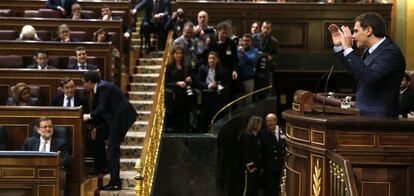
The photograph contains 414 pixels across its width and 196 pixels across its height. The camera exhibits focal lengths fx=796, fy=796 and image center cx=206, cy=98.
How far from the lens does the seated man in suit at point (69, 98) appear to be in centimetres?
851

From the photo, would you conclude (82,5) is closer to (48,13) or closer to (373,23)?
(48,13)

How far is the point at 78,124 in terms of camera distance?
313 inches

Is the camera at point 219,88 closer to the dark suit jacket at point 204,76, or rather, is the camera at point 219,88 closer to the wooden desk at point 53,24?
the dark suit jacket at point 204,76

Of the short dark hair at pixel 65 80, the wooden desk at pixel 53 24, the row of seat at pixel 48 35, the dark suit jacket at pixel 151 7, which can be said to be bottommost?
the short dark hair at pixel 65 80

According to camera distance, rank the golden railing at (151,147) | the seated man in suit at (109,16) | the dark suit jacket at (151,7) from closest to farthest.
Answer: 1. the golden railing at (151,147)
2. the seated man in suit at (109,16)
3. the dark suit jacket at (151,7)

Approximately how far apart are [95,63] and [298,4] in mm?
4934

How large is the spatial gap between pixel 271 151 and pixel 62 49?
2.93 metres

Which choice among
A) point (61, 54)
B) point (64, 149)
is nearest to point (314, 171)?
point (64, 149)

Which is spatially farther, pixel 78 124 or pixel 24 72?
Result: pixel 24 72

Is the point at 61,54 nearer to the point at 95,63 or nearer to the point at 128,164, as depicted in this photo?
the point at 95,63

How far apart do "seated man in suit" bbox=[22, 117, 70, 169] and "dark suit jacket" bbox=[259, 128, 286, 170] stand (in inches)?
120

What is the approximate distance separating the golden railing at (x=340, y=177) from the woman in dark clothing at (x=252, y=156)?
5.33 metres

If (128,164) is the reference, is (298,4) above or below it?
above

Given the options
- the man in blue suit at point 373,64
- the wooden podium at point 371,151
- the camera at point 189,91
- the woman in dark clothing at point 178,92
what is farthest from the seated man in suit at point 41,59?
the wooden podium at point 371,151
